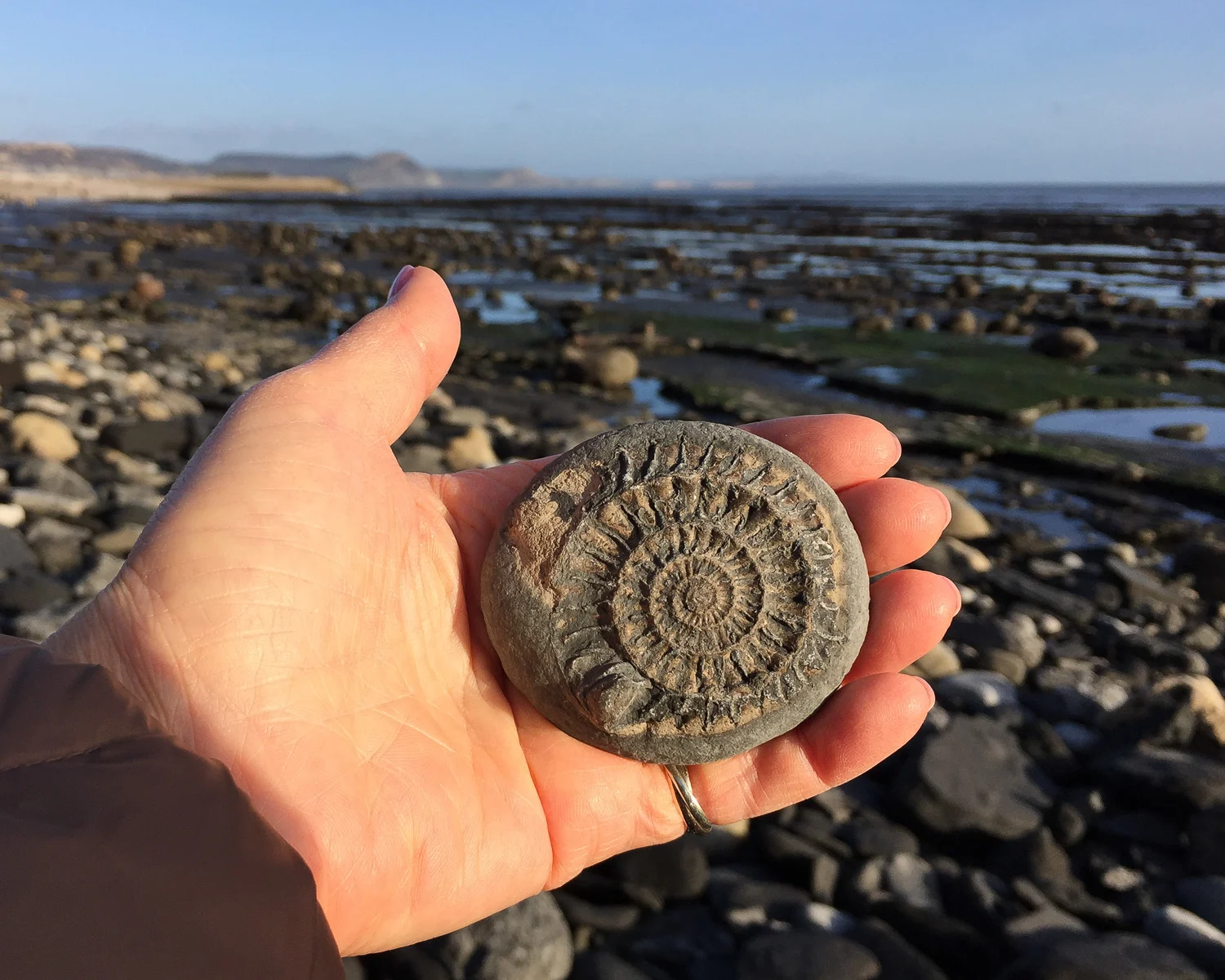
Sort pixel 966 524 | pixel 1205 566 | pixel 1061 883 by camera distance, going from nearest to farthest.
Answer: pixel 1061 883 → pixel 1205 566 → pixel 966 524

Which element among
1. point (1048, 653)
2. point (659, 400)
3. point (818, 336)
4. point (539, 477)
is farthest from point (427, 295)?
point (818, 336)

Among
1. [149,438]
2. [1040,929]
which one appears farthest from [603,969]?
[149,438]

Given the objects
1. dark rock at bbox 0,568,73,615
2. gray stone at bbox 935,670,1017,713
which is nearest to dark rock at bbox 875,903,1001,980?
gray stone at bbox 935,670,1017,713

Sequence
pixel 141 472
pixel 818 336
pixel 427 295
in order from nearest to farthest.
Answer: pixel 427 295, pixel 141 472, pixel 818 336

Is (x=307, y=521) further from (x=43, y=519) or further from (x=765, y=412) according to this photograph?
(x=765, y=412)

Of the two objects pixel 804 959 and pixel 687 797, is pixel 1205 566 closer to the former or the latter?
pixel 804 959
